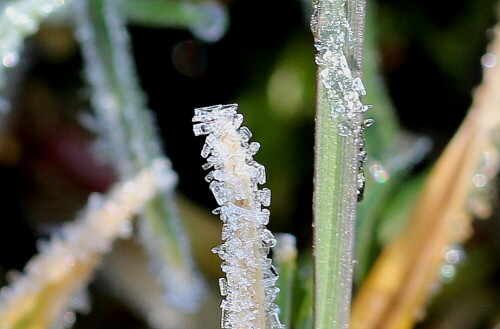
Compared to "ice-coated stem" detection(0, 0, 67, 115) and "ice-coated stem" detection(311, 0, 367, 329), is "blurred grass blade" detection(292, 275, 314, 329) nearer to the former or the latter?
"ice-coated stem" detection(311, 0, 367, 329)

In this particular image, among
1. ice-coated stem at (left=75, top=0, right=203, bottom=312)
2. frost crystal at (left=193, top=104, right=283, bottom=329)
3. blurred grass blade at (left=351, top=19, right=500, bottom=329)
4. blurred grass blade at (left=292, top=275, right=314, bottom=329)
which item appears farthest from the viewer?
ice-coated stem at (left=75, top=0, right=203, bottom=312)

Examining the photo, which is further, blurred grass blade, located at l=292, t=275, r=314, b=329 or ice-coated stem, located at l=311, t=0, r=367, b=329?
blurred grass blade, located at l=292, t=275, r=314, b=329

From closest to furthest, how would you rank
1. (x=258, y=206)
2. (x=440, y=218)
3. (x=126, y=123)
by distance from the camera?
(x=258, y=206) → (x=440, y=218) → (x=126, y=123)

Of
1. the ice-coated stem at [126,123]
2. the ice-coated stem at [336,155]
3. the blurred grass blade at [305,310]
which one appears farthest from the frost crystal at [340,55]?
the ice-coated stem at [126,123]

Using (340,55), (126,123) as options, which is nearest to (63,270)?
(126,123)

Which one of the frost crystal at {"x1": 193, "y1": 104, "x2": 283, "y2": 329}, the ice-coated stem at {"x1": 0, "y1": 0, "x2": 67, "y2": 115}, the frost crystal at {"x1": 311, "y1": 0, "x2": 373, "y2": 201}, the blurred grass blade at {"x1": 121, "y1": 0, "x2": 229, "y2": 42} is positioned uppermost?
the blurred grass blade at {"x1": 121, "y1": 0, "x2": 229, "y2": 42}

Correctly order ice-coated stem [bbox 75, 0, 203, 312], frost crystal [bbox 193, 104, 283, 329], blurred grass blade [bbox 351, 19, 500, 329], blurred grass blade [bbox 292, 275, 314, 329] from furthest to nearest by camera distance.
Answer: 1. ice-coated stem [bbox 75, 0, 203, 312]
2. blurred grass blade [bbox 351, 19, 500, 329]
3. blurred grass blade [bbox 292, 275, 314, 329]
4. frost crystal [bbox 193, 104, 283, 329]

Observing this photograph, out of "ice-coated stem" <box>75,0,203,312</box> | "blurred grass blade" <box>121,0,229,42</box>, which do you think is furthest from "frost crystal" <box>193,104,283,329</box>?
"blurred grass blade" <box>121,0,229,42</box>

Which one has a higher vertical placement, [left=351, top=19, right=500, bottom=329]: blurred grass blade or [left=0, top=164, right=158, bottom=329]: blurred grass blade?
[left=351, top=19, right=500, bottom=329]: blurred grass blade

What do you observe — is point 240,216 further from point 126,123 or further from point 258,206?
point 126,123
